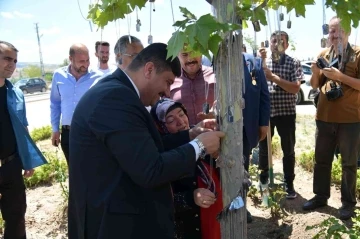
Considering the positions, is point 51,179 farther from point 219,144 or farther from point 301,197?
point 219,144

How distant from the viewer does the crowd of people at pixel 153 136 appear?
1551mm

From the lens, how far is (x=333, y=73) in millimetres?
3242

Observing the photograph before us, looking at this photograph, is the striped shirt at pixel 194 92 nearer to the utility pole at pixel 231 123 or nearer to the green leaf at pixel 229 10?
the utility pole at pixel 231 123

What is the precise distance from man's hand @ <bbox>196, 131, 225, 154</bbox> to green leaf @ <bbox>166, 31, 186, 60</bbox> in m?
0.46

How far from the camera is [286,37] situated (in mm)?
3904

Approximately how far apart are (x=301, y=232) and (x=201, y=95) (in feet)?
5.14

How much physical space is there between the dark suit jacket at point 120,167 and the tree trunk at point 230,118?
0.22m


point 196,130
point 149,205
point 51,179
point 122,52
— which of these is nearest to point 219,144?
point 196,130

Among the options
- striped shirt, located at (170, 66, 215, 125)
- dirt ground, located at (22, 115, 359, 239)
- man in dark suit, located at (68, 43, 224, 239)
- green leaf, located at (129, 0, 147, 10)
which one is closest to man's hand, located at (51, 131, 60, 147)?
dirt ground, located at (22, 115, 359, 239)

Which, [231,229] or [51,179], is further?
[51,179]

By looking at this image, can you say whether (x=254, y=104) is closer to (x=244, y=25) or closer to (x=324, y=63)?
(x=324, y=63)

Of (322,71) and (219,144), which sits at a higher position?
(322,71)

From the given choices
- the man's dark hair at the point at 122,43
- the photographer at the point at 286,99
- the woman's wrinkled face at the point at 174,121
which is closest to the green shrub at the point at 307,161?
the photographer at the point at 286,99

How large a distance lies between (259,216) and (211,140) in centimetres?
235
